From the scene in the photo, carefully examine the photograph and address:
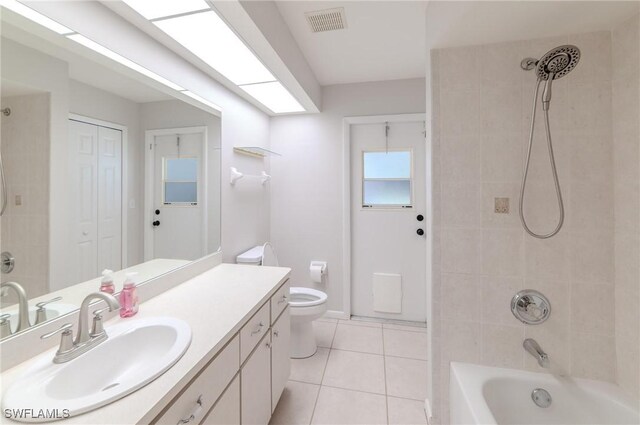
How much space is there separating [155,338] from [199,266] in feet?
2.50

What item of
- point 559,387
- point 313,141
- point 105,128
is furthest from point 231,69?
point 559,387

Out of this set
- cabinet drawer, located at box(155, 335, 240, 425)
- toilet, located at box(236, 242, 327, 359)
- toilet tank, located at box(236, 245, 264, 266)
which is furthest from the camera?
toilet tank, located at box(236, 245, 264, 266)

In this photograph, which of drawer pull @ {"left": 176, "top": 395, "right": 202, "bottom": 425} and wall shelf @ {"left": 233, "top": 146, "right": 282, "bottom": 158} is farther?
wall shelf @ {"left": 233, "top": 146, "right": 282, "bottom": 158}

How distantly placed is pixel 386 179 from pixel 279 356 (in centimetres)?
197

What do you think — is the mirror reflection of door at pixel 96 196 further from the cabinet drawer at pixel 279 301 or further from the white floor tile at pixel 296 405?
the white floor tile at pixel 296 405

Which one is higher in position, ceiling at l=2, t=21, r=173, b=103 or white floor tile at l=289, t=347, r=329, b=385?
ceiling at l=2, t=21, r=173, b=103

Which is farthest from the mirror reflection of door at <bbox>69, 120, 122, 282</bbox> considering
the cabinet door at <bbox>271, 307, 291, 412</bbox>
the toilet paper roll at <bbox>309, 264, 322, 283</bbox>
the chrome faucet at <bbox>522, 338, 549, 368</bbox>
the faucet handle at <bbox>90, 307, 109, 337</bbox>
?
the chrome faucet at <bbox>522, 338, 549, 368</bbox>

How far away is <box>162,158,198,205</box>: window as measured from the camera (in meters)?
1.63

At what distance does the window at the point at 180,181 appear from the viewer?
1627 millimetres

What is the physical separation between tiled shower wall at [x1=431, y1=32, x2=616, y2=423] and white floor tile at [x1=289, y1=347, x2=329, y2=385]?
0.85m

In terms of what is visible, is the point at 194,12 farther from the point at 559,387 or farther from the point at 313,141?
the point at 559,387

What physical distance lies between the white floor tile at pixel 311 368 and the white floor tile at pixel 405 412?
0.53 metres

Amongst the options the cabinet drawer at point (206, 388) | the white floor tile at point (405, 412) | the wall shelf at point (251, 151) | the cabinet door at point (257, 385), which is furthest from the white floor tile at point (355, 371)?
the wall shelf at point (251, 151)

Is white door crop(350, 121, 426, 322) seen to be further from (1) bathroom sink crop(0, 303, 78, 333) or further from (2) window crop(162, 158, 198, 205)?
(1) bathroom sink crop(0, 303, 78, 333)
